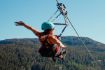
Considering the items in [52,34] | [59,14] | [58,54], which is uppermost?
[59,14]

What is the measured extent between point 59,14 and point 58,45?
275cm

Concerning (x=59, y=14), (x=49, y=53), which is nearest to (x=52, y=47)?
(x=49, y=53)

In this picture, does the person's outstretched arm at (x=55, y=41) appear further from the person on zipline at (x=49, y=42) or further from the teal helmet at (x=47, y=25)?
the teal helmet at (x=47, y=25)

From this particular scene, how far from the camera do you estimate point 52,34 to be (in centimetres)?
901

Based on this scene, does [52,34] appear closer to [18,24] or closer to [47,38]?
[47,38]

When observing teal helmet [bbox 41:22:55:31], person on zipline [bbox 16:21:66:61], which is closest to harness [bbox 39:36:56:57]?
person on zipline [bbox 16:21:66:61]

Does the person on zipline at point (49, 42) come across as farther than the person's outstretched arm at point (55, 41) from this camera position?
Yes

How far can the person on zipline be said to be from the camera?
29.0ft

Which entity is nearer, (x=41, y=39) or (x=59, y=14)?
(x=41, y=39)

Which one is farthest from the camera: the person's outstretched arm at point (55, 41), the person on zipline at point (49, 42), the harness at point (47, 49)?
the harness at point (47, 49)

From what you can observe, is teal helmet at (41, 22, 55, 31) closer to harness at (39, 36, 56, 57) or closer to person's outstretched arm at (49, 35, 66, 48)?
person's outstretched arm at (49, 35, 66, 48)

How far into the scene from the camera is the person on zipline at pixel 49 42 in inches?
348

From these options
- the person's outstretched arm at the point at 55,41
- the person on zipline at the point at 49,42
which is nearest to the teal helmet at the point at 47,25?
the person on zipline at the point at 49,42

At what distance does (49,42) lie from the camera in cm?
895
